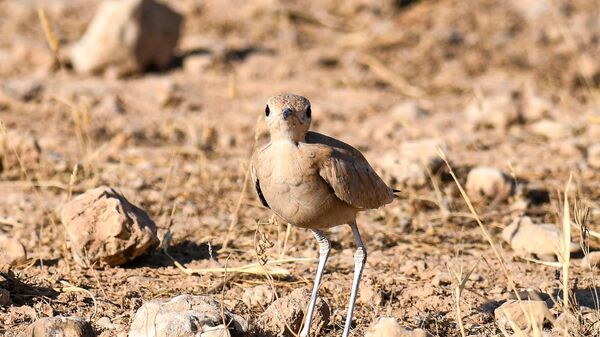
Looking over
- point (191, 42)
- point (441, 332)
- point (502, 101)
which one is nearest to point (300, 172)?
point (441, 332)

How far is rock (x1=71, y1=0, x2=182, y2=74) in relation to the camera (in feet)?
28.5

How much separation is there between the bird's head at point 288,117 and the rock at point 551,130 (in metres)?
4.41

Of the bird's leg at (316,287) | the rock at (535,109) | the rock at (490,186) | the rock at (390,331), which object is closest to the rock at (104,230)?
the bird's leg at (316,287)

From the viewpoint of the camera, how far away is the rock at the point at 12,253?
4.77 metres

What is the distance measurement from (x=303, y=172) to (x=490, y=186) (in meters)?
2.73

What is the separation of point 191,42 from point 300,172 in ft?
20.1

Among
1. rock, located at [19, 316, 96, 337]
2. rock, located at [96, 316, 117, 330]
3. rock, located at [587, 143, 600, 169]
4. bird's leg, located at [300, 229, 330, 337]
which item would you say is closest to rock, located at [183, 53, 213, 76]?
rock, located at [587, 143, 600, 169]

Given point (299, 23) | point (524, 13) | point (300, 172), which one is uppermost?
point (524, 13)

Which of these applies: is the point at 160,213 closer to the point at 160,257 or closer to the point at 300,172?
the point at 160,257

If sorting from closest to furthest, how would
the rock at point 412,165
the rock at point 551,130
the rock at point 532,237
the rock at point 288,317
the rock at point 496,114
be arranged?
the rock at point 288,317 → the rock at point 532,237 → the rock at point 412,165 → the rock at point 551,130 → the rock at point 496,114

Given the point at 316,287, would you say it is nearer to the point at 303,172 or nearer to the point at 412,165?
the point at 303,172

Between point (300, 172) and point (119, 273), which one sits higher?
point (300, 172)

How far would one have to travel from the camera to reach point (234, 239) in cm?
558

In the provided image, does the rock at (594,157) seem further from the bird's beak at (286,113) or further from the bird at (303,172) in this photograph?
the bird's beak at (286,113)
